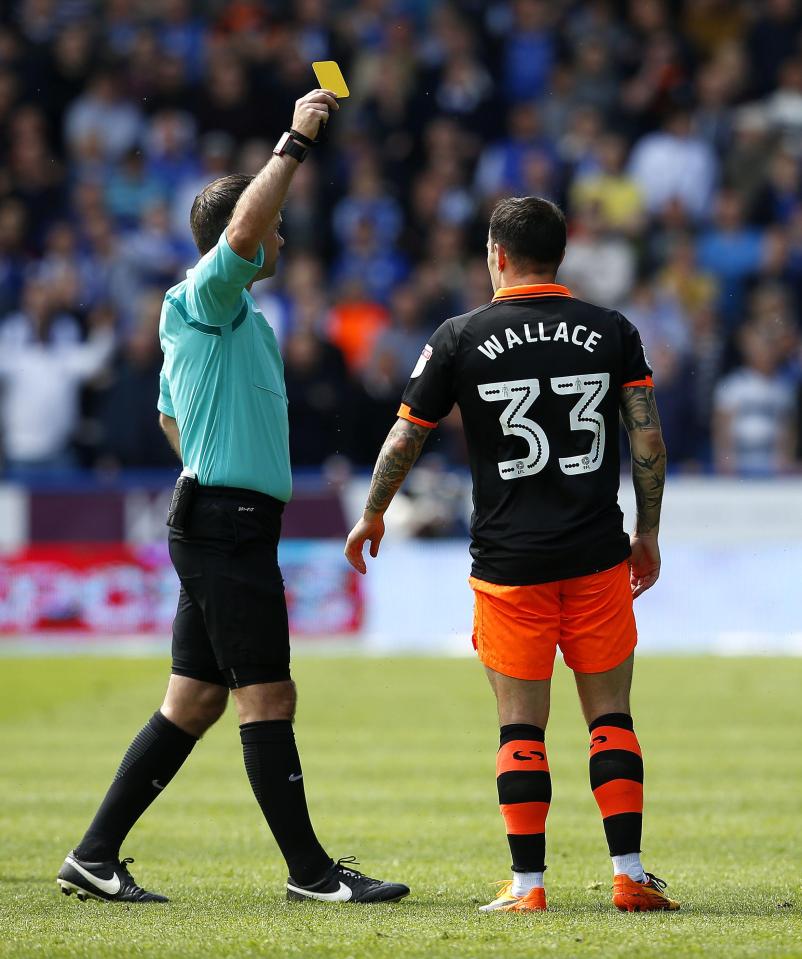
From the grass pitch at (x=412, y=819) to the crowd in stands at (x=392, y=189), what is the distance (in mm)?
3458

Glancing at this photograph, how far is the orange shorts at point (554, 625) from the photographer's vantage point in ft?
18.2

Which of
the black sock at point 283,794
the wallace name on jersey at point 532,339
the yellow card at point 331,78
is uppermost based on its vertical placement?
the yellow card at point 331,78

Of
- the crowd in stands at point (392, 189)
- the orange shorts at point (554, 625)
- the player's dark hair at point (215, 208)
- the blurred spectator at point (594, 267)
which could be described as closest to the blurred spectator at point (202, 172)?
the crowd in stands at point (392, 189)

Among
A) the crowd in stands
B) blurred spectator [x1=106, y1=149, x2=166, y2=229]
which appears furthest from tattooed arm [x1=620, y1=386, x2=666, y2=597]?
blurred spectator [x1=106, y1=149, x2=166, y2=229]

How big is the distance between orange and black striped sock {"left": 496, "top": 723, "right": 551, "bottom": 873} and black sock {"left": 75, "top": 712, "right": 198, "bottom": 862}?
1157 mm

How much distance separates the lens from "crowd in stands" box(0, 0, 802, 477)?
690 inches

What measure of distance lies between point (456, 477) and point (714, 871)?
1044 centimetres

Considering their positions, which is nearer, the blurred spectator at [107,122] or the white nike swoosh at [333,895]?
the white nike swoosh at [333,895]

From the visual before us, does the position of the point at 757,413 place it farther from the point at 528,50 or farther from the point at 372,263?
the point at 528,50

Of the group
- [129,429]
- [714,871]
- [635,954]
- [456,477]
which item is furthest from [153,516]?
[635,954]

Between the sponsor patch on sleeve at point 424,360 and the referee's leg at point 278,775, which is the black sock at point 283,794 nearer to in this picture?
the referee's leg at point 278,775

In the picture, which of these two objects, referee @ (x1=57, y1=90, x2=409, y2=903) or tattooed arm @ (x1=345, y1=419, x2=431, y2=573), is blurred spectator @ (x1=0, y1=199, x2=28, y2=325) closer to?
referee @ (x1=57, y1=90, x2=409, y2=903)

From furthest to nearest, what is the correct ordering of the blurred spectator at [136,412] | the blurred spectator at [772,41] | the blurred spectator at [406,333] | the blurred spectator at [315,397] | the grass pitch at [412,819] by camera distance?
the blurred spectator at [772,41] < the blurred spectator at [406,333] < the blurred spectator at [136,412] < the blurred spectator at [315,397] < the grass pitch at [412,819]

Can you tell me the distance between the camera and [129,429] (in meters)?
17.5
